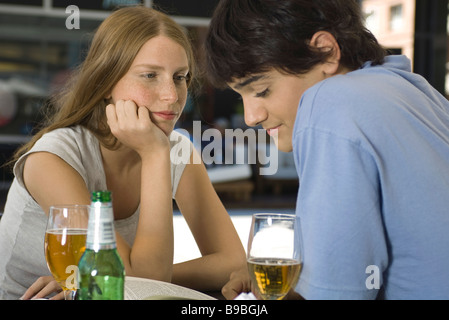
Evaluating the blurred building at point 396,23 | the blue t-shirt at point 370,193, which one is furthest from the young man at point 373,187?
the blurred building at point 396,23

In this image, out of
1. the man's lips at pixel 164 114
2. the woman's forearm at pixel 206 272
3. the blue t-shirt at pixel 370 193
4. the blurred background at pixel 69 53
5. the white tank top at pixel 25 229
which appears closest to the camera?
the blue t-shirt at pixel 370 193

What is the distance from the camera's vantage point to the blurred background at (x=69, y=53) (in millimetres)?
6035

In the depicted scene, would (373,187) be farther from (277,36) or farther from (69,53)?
(69,53)

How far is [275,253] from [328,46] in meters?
0.50

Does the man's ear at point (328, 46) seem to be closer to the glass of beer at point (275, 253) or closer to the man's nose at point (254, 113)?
the man's nose at point (254, 113)

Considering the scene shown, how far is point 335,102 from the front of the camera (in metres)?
0.87

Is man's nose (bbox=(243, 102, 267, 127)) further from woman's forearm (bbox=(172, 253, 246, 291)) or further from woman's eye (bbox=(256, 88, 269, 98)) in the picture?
woman's forearm (bbox=(172, 253, 246, 291))

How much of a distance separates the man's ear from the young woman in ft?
1.96

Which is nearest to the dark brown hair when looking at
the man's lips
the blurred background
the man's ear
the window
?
the man's ear

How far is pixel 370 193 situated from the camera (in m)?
0.84

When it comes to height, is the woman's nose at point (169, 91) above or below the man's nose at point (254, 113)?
above

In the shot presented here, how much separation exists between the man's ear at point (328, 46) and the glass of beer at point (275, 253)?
42 cm

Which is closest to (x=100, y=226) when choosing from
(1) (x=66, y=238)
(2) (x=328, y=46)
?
(1) (x=66, y=238)

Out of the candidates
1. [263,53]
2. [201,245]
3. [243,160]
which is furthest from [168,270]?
[243,160]
